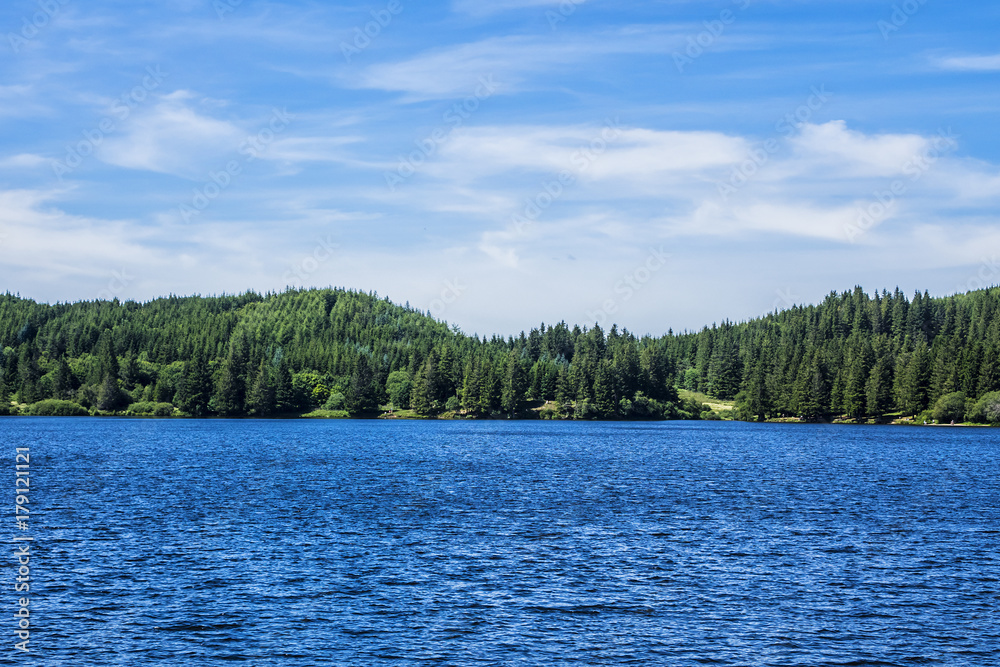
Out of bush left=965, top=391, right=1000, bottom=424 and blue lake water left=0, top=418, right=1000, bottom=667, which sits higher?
bush left=965, top=391, right=1000, bottom=424

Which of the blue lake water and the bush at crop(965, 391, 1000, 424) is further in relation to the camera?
the bush at crop(965, 391, 1000, 424)

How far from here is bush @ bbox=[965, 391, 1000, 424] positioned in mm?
191250

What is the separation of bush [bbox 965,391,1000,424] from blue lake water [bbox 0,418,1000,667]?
411ft

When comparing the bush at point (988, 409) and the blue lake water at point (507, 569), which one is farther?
the bush at point (988, 409)

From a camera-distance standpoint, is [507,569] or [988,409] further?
[988,409]

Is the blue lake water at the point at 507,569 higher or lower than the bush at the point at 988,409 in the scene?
lower

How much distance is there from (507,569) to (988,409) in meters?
191

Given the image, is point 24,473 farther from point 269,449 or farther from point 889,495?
point 889,495

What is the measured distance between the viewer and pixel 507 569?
39.5 m

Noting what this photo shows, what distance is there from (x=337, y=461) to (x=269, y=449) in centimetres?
2480

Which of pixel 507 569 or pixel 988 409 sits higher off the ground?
pixel 988 409

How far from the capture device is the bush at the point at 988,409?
19125 centimetres

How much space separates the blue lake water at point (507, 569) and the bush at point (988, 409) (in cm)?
12519

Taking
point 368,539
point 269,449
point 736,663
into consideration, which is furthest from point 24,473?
point 736,663
